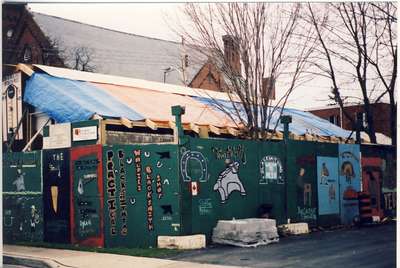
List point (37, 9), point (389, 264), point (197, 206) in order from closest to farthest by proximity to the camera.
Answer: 1. point (389, 264)
2. point (37, 9)
3. point (197, 206)

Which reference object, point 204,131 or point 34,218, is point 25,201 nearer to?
point 34,218

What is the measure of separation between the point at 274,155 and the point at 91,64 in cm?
481

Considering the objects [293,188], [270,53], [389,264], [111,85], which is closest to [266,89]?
[270,53]

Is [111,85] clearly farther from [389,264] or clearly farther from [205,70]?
[389,264]

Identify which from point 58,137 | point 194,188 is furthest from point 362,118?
point 58,137

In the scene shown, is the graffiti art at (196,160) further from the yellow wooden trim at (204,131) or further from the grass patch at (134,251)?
the grass patch at (134,251)

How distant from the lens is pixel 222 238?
13.9 meters

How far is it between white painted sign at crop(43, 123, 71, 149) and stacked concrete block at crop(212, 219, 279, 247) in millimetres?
4125

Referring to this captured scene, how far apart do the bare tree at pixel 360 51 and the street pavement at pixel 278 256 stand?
7.14 feet

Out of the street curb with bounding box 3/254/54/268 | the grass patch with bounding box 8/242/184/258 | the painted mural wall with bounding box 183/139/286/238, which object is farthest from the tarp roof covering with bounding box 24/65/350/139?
the street curb with bounding box 3/254/54/268

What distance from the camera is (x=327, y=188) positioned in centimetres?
1527

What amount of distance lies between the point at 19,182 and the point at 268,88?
653 cm

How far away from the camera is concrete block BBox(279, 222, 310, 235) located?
15.1 m

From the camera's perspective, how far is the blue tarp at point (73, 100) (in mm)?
14422
